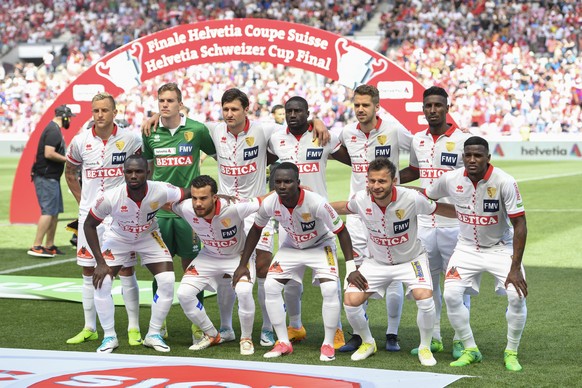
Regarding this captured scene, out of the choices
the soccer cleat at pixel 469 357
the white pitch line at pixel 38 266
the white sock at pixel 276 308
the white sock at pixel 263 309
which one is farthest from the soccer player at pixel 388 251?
the white pitch line at pixel 38 266

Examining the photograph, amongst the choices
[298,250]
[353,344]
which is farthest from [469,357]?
[298,250]

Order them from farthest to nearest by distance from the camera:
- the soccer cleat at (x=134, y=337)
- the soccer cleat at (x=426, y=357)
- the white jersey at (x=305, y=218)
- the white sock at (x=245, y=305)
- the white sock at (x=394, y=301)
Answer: the soccer cleat at (x=134, y=337), the white sock at (x=394, y=301), the white sock at (x=245, y=305), the white jersey at (x=305, y=218), the soccer cleat at (x=426, y=357)

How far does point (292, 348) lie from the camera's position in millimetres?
7492

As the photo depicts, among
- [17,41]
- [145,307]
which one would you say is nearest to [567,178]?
[145,307]

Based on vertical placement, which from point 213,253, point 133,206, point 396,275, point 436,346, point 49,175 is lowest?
point 436,346

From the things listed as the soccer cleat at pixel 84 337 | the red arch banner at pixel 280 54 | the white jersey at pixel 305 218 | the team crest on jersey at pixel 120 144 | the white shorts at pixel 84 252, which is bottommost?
the soccer cleat at pixel 84 337

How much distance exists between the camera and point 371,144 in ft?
26.5

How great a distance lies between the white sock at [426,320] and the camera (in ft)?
A: 23.0

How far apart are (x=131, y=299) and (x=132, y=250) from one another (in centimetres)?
44

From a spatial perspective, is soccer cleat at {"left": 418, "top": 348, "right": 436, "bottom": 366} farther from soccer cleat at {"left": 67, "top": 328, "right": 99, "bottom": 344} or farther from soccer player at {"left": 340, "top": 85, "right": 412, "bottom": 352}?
soccer cleat at {"left": 67, "top": 328, "right": 99, "bottom": 344}

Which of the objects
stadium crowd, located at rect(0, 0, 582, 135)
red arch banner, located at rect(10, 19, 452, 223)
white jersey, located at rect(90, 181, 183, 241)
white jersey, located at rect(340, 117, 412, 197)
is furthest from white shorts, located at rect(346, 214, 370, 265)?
stadium crowd, located at rect(0, 0, 582, 135)

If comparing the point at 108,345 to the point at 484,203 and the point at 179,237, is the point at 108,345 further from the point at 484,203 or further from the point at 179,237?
the point at 484,203

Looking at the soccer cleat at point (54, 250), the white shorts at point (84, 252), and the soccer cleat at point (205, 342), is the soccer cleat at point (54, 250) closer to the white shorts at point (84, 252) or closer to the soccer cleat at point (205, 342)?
the white shorts at point (84, 252)

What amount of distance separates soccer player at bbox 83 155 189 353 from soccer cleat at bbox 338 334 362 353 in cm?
140
